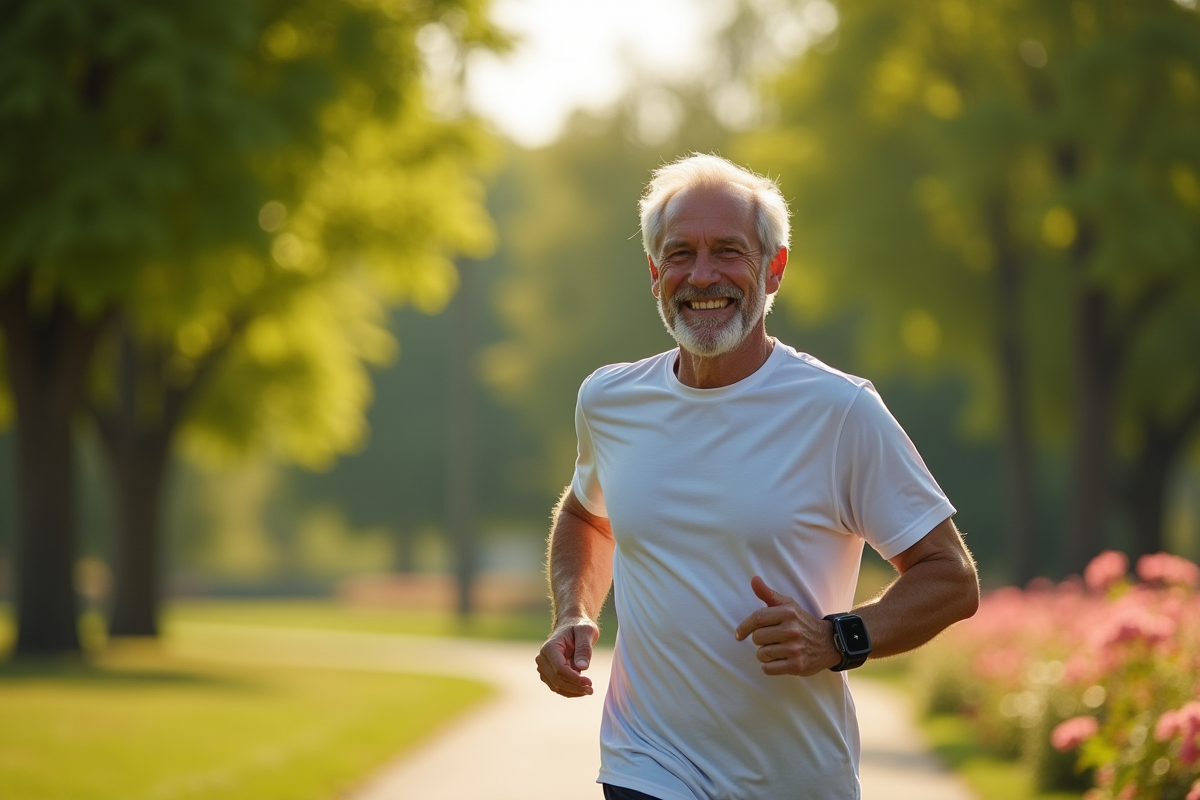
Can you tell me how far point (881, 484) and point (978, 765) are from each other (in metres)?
9.41

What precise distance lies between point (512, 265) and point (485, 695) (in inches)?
1903

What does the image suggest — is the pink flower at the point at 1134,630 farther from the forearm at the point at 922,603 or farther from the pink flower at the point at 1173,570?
the forearm at the point at 922,603

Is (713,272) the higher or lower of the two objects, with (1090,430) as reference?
lower

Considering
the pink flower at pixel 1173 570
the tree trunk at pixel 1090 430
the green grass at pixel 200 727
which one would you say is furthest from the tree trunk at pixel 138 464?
the pink flower at pixel 1173 570

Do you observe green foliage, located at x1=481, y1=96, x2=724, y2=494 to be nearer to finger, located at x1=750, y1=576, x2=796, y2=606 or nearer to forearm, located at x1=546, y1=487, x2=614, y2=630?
forearm, located at x1=546, y1=487, x2=614, y2=630

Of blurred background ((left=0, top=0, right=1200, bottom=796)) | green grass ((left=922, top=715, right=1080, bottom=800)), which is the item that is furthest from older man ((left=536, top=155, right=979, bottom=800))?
blurred background ((left=0, top=0, right=1200, bottom=796))

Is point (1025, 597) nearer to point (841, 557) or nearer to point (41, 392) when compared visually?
point (41, 392)

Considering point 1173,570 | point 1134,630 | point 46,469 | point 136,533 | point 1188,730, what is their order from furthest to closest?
point 136,533, point 46,469, point 1173,570, point 1134,630, point 1188,730

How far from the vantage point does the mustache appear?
155 inches

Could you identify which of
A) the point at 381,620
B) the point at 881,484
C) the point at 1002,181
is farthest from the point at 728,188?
the point at 381,620

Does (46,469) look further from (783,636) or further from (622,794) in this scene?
(783,636)

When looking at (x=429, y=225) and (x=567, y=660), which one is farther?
(x=429, y=225)

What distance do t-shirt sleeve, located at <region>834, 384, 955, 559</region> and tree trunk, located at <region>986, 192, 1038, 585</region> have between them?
2035 cm

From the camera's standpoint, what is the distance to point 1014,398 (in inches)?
937
